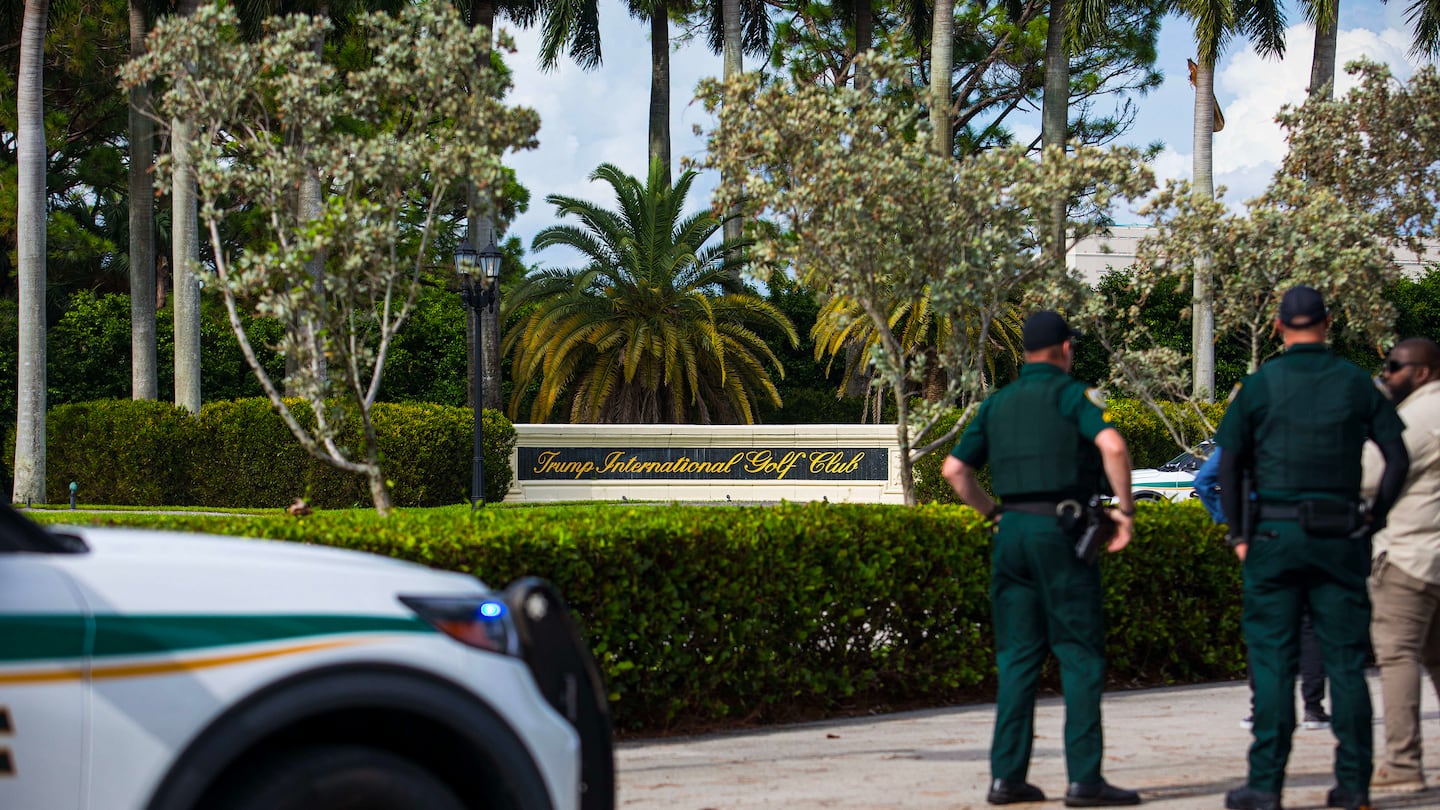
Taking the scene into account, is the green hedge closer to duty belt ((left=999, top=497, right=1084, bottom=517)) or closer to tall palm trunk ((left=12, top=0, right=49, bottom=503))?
tall palm trunk ((left=12, top=0, right=49, bottom=503))

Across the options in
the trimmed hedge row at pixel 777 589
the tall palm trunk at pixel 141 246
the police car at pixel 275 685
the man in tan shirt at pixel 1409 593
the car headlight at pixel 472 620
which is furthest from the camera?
the tall palm trunk at pixel 141 246

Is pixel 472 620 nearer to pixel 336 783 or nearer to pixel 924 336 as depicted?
pixel 336 783

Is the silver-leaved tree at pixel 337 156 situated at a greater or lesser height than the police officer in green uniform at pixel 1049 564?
greater

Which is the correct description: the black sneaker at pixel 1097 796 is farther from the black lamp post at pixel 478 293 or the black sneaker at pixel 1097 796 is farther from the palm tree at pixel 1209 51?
the palm tree at pixel 1209 51

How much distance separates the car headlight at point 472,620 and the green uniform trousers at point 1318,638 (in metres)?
3.01

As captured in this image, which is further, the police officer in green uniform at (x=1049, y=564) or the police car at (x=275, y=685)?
the police officer in green uniform at (x=1049, y=564)

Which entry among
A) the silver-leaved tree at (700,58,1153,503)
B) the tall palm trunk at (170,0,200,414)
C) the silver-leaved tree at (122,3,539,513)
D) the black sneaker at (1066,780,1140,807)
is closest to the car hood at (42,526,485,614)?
the black sneaker at (1066,780,1140,807)

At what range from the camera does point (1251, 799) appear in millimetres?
4742

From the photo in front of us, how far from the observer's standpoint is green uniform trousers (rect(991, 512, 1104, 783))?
4.82 metres

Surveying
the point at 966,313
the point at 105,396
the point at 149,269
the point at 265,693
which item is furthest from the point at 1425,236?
the point at 105,396

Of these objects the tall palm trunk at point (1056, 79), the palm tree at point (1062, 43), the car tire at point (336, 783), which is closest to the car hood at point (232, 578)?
the car tire at point (336, 783)

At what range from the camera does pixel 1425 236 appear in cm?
1680

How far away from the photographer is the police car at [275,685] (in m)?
→ 2.43

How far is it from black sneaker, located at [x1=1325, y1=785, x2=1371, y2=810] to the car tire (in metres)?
3.43
